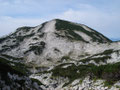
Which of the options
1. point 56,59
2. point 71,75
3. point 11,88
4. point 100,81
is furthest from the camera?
point 56,59

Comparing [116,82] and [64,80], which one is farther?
[64,80]

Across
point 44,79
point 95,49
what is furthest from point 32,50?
point 44,79

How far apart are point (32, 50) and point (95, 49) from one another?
2637 inches

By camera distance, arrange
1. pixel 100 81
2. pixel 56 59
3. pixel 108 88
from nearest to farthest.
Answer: pixel 108 88
pixel 100 81
pixel 56 59

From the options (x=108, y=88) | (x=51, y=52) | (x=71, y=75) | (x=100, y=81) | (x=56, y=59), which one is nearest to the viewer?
(x=108, y=88)

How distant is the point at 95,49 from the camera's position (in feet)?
619

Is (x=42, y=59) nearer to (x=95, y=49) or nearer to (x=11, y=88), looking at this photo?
(x=95, y=49)

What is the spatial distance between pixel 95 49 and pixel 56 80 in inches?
3519

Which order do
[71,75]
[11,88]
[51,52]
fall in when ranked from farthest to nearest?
[51,52]
[71,75]
[11,88]

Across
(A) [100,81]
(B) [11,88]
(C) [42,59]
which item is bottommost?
(C) [42,59]

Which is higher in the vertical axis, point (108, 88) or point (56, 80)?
point (108, 88)

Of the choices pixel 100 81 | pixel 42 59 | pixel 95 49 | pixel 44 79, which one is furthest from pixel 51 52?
pixel 100 81

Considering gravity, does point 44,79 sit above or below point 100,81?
below

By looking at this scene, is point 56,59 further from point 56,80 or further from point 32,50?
point 56,80
